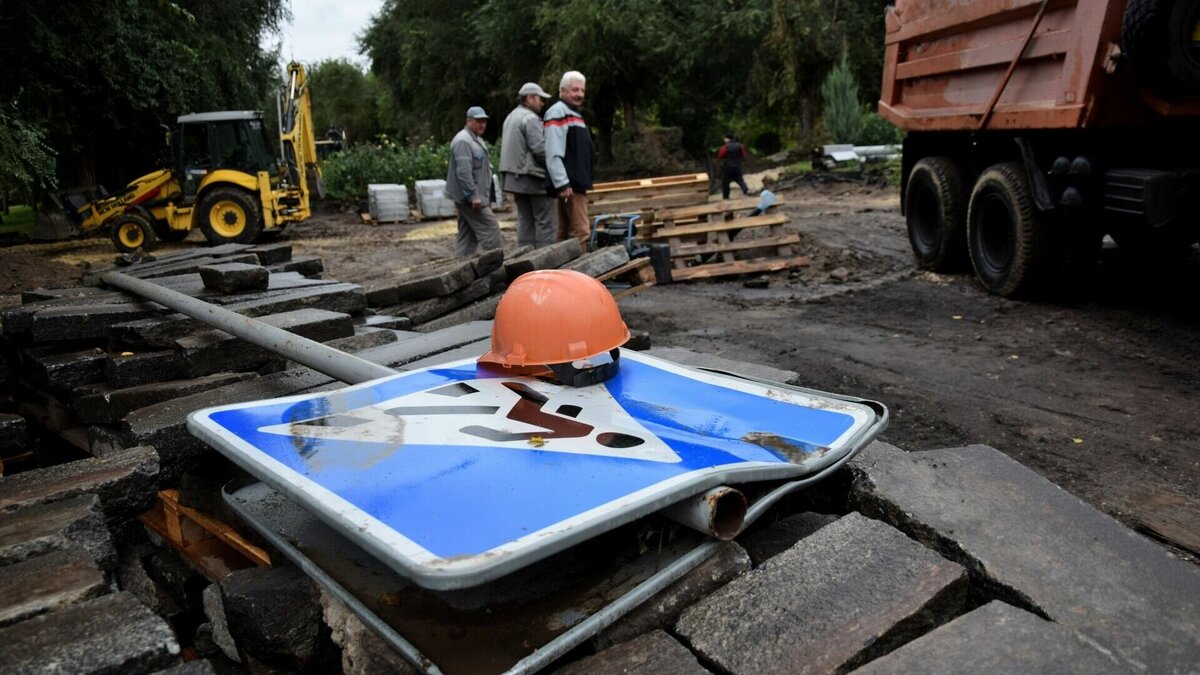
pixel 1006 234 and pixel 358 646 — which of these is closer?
pixel 358 646

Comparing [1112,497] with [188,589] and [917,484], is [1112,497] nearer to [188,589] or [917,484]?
[917,484]

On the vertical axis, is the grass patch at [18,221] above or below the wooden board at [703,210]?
below

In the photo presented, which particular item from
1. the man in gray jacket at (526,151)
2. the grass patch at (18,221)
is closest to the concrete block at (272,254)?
the man in gray jacket at (526,151)

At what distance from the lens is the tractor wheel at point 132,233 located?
48.6ft

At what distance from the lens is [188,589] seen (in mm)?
3424

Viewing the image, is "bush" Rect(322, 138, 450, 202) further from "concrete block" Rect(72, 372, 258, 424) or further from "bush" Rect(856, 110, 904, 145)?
"concrete block" Rect(72, 372, 258, 424)

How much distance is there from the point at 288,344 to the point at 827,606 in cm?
241

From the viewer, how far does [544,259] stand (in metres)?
6.39

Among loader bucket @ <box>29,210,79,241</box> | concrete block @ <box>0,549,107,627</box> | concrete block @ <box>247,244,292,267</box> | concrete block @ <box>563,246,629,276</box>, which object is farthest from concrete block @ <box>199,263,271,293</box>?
loader bucket @ <box>29,210,79,241</box>

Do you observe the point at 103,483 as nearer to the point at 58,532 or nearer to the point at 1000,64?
the point at 58,532

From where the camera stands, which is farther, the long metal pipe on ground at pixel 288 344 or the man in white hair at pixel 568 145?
the man in white hair at pixel 568 145

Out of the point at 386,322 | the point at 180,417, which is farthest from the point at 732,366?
the point at 386,322

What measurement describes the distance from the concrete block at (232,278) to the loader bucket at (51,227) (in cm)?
1390

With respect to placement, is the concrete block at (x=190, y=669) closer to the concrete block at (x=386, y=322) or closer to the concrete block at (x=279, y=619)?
the concrete block at (x=279, y=619)
